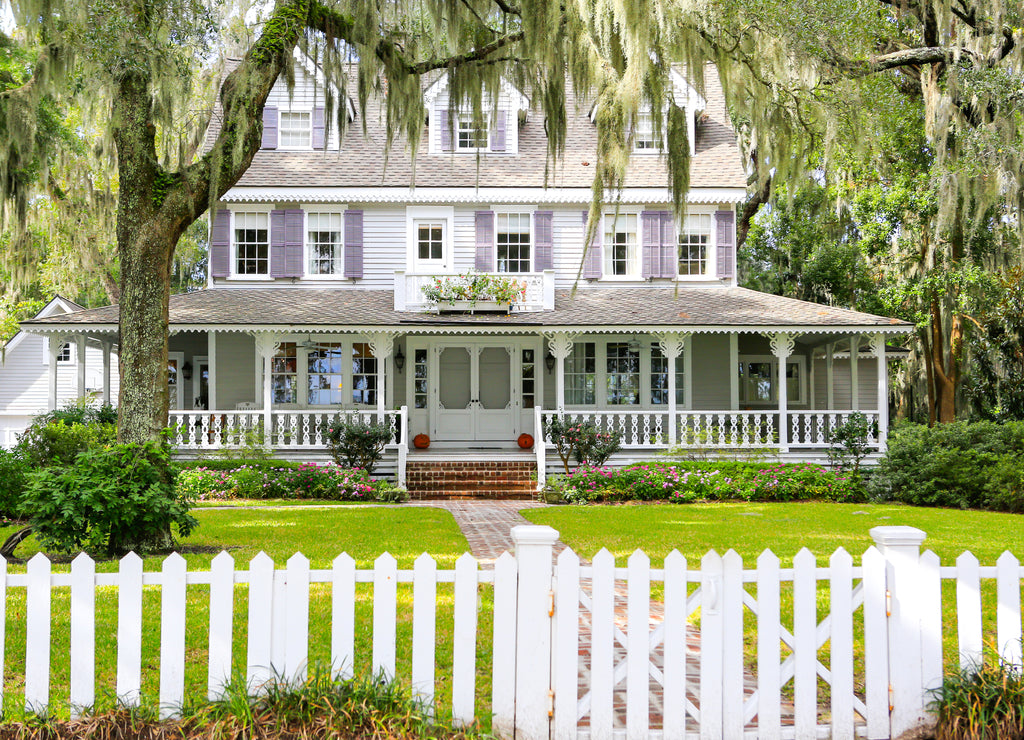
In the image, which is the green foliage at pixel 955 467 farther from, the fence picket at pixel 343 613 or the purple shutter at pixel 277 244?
the fence picket at pixel 343 613

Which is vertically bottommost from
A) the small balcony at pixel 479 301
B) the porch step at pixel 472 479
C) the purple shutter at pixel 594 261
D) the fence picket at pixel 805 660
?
the porch step at pixel 472 479

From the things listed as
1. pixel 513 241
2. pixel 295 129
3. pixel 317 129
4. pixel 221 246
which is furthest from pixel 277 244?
pixel 513 241

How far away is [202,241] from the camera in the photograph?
28922 mm

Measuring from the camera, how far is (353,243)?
63.1 ft

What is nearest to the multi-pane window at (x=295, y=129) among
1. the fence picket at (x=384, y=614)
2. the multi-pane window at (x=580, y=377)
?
the multi-pane window at (x=580, y=377)

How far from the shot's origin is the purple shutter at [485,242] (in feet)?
63.1

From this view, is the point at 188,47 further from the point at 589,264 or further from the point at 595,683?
the point at 589,264

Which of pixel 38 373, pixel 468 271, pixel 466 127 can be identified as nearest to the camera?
pixel 468 271

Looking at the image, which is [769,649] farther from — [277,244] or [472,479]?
[277,244]

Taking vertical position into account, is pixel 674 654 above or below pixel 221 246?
below

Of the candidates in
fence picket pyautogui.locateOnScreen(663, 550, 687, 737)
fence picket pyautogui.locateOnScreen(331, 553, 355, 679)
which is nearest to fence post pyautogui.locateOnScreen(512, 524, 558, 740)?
fence picket pyautogui.locateOnScreen(663, 550, 687, 737)

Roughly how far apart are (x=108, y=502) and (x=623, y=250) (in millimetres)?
14546

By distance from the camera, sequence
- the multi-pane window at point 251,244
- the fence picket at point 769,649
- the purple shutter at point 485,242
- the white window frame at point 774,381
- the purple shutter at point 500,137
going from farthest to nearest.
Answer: the white window frame at point 774,381, the purple shutter at point 500,137, the purple shutter at point 485,242, the multi-pane window at point 251,244, the fence picket at point 769,649

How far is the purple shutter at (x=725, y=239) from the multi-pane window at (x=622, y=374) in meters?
2.85
